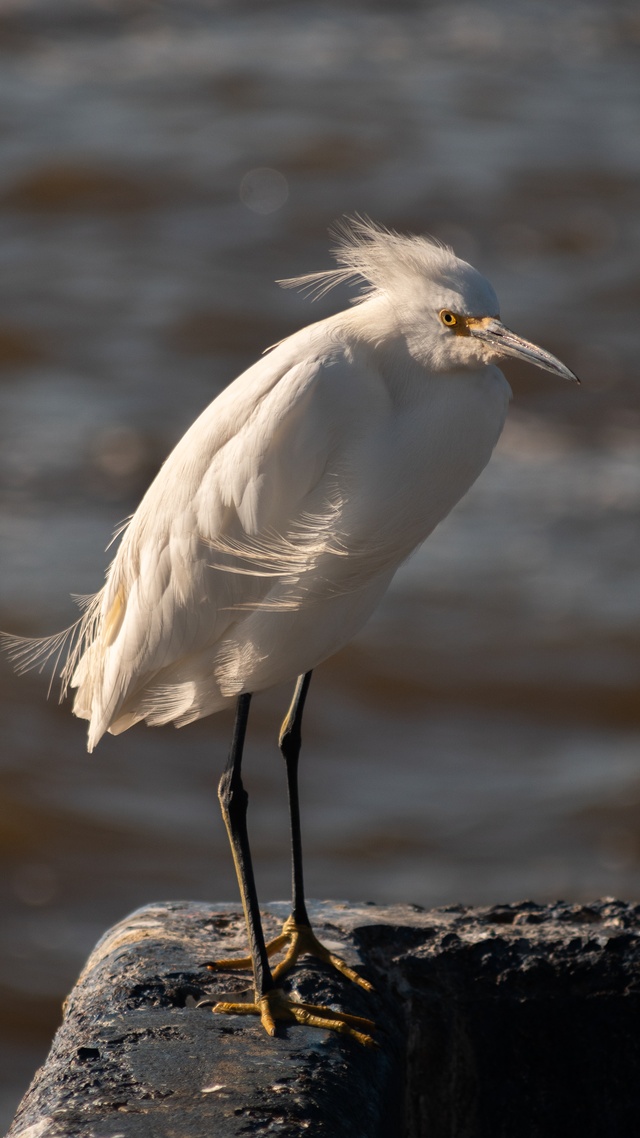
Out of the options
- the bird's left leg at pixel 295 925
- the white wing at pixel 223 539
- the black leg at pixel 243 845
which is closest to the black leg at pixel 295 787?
the bird's left leg at pixel 295 925

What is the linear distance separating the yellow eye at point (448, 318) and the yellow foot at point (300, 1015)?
4.50ft

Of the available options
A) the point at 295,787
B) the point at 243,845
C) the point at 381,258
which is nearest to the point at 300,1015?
the point at 243,845

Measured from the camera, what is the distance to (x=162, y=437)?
1024 cm

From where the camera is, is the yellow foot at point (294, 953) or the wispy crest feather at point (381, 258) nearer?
the wispy crest feather at point (381, 258)

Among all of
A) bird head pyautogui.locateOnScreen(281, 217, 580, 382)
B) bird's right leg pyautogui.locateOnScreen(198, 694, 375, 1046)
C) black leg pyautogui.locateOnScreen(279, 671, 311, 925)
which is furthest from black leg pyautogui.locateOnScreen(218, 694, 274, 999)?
bird head pyautogui.locateOnScreen(281, 217, 580, 382)

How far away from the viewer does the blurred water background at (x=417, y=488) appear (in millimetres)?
7219

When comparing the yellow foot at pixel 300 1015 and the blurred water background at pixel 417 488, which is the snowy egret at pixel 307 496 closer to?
the yellow foot at pixel 300 1015

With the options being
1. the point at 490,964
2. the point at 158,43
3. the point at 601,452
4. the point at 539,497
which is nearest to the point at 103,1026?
the point at 490,964

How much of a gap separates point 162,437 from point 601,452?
285cm

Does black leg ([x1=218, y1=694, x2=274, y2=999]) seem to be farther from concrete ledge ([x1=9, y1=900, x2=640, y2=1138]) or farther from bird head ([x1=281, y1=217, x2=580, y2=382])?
bird head ([x1=281, y1=217, x2=580, y2=382])

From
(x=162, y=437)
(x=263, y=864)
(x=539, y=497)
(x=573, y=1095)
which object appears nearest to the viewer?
(x=573, y=1095)

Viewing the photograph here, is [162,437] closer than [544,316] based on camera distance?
Yes

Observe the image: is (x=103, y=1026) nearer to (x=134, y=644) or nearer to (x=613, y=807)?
(x=134, y=644)

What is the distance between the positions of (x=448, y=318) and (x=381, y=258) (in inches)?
10.7
